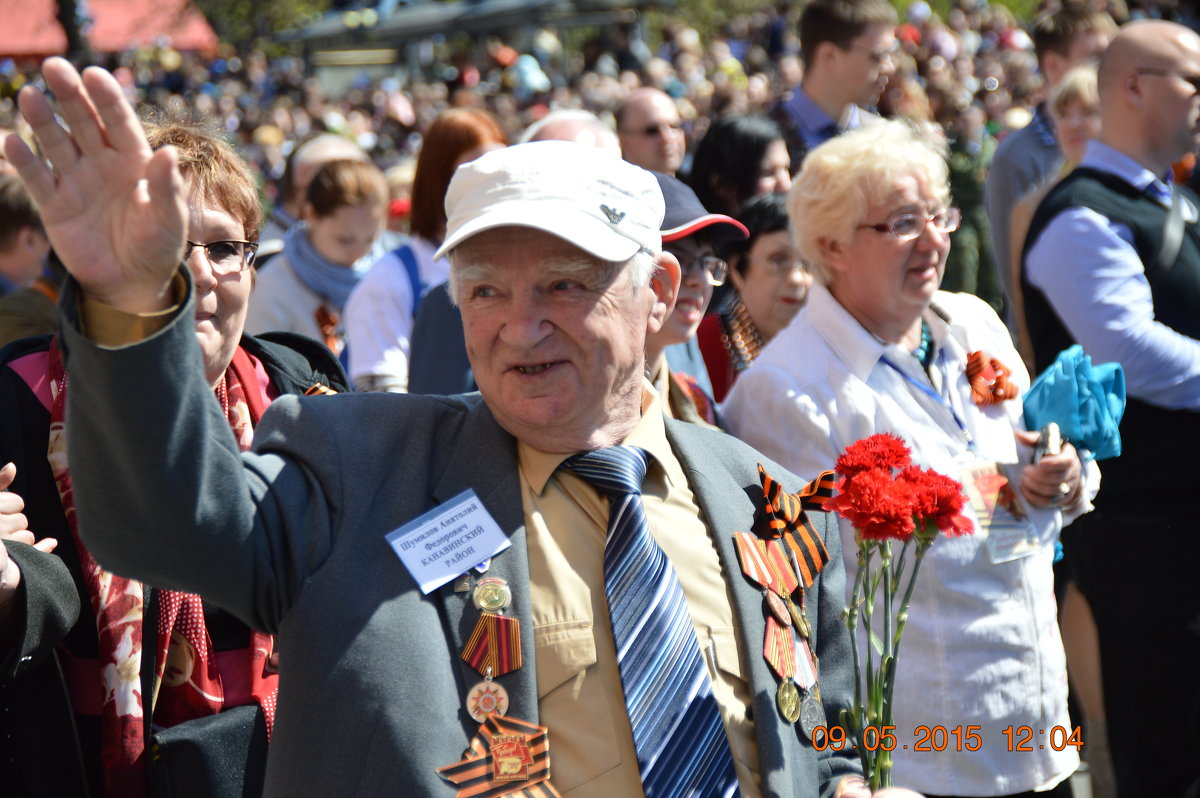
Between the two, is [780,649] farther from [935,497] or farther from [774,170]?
[774,170]

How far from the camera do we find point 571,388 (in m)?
2.09

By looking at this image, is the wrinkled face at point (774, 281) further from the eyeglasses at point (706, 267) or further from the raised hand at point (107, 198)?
the raised hand at point (107, 198)

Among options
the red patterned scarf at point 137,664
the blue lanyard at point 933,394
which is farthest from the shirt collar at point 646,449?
the blue lanyard at point 933,394

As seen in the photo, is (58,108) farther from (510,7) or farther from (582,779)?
(510,7)

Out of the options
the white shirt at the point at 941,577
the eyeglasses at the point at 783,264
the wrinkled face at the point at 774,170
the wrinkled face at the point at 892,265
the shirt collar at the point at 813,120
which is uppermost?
the shirt collar at the point at 813,120

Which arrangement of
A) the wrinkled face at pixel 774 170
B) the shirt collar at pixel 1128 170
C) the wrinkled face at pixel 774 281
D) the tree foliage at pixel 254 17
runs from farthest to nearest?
the tree foliage at pixel 254 17, the wrinkled face at pixel 774 170, the wrinkled face at pixel 774 281, the shirt collar at pixel 1128 170

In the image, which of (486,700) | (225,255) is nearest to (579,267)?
(486,700)

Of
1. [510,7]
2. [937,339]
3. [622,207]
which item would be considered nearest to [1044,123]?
[937,339]

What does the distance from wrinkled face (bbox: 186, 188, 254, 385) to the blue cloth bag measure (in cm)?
185

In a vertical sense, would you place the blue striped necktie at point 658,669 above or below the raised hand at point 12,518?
below

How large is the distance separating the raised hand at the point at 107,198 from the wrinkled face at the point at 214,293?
2.82 feet

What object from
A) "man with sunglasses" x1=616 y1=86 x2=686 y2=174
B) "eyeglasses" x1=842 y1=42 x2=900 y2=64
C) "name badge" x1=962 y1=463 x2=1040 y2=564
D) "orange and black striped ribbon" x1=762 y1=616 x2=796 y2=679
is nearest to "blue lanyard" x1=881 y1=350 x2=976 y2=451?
"name badge" x1=962 y1=463 x2=1040 y2=564

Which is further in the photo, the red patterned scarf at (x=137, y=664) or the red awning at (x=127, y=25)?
the red awning at (x=127, y=25)

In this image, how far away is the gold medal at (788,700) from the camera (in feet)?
6.76
